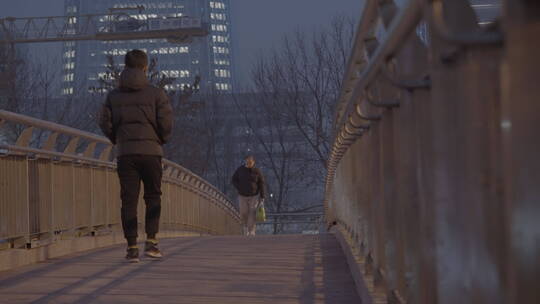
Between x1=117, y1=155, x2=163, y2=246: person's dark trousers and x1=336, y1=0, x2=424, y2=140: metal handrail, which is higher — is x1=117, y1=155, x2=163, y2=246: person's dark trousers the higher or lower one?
the lower one

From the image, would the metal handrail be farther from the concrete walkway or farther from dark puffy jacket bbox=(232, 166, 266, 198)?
dark puffy jacket bbox=(232, 166, 266, 198)

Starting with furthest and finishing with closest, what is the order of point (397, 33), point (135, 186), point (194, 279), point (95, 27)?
point (95, 27) < point (135, 186) < point (194, 279) < point (397, 33)

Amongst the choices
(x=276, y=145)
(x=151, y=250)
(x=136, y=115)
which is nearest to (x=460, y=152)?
(x=136, y=115)

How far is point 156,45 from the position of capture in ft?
444

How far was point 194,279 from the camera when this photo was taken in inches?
296

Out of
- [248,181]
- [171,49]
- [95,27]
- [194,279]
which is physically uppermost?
[171,49]

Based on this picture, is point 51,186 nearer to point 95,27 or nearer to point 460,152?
point 460,152

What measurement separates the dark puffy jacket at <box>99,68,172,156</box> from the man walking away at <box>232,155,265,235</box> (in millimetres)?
10935

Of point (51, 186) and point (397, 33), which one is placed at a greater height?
point (397, 33)

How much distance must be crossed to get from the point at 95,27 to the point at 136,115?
42.5 meters

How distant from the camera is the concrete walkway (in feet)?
20.8

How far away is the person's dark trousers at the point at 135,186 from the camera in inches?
366

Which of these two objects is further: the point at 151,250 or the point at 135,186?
the point at 151,250

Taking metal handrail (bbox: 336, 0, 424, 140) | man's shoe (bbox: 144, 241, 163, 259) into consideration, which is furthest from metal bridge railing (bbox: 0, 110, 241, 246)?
metal handrail (bbox: 336, 0, 424, 140)
